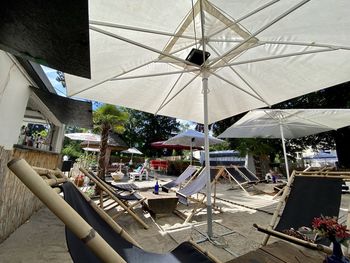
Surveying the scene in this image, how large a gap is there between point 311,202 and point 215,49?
9.67 ft

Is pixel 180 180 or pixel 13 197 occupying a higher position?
pixel 180 180

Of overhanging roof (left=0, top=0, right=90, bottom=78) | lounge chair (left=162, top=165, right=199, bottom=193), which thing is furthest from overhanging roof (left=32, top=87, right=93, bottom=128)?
lounge chair (left=162, top=165, right=199, bottom=193)

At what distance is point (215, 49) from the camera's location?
11.8 ft

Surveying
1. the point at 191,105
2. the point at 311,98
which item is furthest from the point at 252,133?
the point at 311,98

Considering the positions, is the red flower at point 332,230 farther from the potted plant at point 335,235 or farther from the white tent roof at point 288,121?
the white tent roof at point 288,121

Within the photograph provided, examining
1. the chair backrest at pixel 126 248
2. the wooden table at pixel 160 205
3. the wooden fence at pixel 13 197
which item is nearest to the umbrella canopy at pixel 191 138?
the wooden table at pixel 160 205

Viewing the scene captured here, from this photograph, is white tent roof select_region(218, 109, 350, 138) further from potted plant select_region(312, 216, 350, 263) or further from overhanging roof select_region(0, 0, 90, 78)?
overhanging roof select_region(0, 0, 90, 78)

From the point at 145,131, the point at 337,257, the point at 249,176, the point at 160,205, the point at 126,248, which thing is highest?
the point at 145,131

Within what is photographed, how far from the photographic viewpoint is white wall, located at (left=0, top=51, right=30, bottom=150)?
283 cm

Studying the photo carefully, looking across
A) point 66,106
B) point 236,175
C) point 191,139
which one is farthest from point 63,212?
point 191,139

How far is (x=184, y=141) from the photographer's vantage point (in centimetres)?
933

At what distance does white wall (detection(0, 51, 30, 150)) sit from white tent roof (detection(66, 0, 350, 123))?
0.85 metres

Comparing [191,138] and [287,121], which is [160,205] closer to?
[191,138]

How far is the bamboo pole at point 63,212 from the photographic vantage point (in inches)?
27.5
